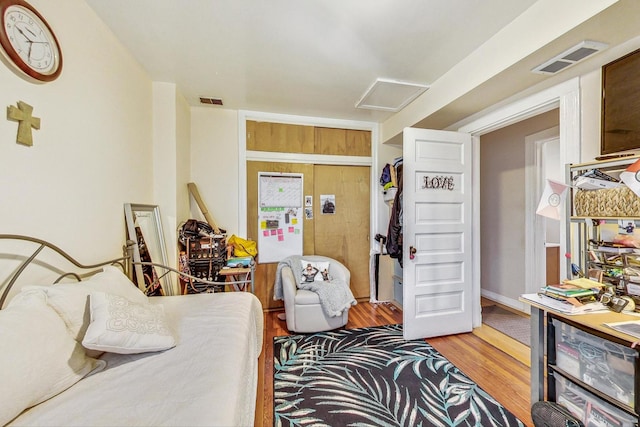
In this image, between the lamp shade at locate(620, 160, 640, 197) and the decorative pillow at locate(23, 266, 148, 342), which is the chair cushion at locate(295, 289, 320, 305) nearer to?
the decorative pillow at locate(23, 266, 148, 342)

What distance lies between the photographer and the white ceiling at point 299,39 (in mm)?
1531

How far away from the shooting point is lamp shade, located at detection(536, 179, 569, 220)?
164 cm

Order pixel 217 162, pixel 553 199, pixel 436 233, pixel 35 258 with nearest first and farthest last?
pixel 35 258 → pixel 553 199 → pixel 436 233 → pixel 217 162

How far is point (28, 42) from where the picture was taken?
1.17 m

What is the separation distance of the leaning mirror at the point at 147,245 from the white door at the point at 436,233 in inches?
87.8

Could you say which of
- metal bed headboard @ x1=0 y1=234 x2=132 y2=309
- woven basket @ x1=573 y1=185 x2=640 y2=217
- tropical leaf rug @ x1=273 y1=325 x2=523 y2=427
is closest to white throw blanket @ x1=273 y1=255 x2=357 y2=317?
tropical leaf rug @ x1=273 y1=325 x2=523 y2=427

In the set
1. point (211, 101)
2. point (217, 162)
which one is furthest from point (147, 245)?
point (211, 101)

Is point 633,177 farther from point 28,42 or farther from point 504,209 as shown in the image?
point 28,42

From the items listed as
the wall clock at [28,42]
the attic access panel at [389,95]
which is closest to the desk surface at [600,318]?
the attic access panel at [389,95]

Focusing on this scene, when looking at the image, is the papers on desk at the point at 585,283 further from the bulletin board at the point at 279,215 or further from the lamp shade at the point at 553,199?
the bulletin board at the point at 279,215

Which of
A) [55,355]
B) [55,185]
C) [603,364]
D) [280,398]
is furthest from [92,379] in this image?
[603,364]

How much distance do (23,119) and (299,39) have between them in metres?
1.57

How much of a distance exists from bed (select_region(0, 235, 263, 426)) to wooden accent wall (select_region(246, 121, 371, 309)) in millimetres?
1878

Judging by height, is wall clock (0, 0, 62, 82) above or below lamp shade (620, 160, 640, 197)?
above
